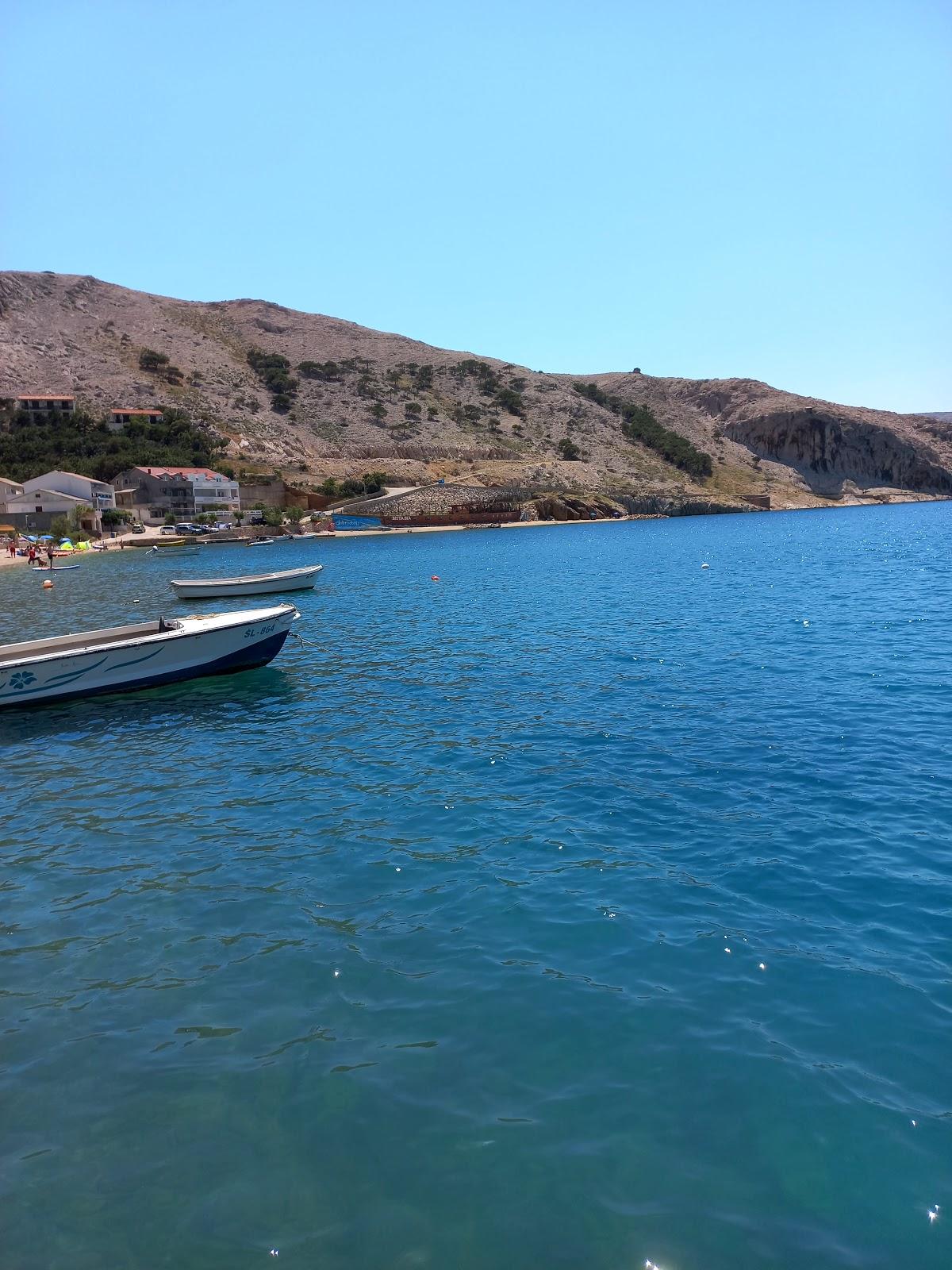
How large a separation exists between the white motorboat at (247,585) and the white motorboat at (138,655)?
48.6 feet

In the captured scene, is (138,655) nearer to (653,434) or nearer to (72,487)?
(72,487)

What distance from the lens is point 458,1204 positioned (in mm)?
4750

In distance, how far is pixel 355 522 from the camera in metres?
91.8

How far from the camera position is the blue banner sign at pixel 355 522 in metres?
91.0

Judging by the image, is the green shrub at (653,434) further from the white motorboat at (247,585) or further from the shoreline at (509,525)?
the white motorboat at (247,585)

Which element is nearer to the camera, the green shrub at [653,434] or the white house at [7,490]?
the white house at [7,490]

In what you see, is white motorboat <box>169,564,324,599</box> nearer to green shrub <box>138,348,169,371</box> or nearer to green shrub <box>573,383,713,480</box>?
green shrub <box>138,348,169,371</box>

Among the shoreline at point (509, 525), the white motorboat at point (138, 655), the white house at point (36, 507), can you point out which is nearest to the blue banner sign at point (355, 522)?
the shoreline at point (509, 525)

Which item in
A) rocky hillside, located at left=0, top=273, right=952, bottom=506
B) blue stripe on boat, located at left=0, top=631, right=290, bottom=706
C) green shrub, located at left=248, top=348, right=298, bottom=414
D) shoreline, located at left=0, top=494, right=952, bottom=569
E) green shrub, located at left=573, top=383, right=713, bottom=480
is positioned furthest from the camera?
green shrub, located at left=573, top=383, right=713, bottom=480

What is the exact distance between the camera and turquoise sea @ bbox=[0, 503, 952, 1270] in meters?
4.72

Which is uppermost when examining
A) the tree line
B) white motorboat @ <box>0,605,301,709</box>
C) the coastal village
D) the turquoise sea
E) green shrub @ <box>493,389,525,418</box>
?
green shrub @ <box>493,389,525,418</box>

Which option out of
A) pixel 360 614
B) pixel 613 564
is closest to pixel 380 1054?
pixel 360 614

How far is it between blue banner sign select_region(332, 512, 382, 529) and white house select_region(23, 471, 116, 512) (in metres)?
21.5

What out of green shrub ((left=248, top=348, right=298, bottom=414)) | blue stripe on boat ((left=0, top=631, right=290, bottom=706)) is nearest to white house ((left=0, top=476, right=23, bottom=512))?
green shrub ((left=248, top=348, right=298, bottom=414))
